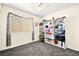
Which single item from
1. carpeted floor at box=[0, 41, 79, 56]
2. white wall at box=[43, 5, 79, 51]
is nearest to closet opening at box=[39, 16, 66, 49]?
white wall at box=[43, 5, 79, 51]

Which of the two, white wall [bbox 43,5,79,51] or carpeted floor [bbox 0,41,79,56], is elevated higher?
white wall [bbox 43,5,79,51]

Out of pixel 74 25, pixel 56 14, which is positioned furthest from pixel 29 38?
pixel 74 25

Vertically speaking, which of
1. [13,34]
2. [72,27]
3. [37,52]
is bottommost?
[37,52]

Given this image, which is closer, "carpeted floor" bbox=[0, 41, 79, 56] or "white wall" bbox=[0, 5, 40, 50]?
"carpeted floor" bbox=[0, 41, 79, 56]

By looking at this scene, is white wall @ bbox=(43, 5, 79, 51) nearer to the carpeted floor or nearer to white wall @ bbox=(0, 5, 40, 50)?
the carpeted floor

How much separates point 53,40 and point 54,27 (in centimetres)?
69

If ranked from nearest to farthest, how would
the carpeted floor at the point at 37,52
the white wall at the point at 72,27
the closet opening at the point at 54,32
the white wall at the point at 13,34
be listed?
the carpeted floor at the point at 37,52 → the white wall at the point at 13,34 → the white wall at the point at 72,27 → the closet opening at the point at 54,32

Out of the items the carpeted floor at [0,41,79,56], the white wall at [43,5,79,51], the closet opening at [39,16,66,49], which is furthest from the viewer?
the closet opening at [39,16,66,49]

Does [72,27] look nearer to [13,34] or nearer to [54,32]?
[54,32]

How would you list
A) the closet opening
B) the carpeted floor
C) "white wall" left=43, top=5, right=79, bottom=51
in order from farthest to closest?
the closet opening
"white wall" left=43, top=5, right=79, bottom=51
the carpeted floor

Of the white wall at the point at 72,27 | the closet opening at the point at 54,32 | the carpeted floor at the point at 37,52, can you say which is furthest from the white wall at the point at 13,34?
the white wall at the point at 72,27

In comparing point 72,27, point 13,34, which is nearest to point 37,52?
point 13,34

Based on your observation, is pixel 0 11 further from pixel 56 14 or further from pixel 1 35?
pixel 56 14

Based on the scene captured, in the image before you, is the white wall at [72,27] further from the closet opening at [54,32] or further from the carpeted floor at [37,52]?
the carpeted floor at [37,52]
